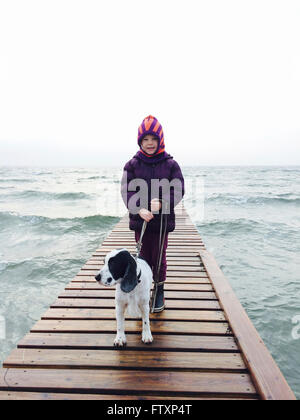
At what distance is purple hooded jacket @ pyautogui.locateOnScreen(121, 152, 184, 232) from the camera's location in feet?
8.26

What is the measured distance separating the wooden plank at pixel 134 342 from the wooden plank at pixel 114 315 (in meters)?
0.30

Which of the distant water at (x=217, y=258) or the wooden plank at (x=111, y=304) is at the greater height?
the wooden plank at (x=111, y=304)

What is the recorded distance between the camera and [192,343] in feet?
7.98

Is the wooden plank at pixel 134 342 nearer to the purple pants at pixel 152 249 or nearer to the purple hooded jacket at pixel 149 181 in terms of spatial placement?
the purple pants at pixel 152 249

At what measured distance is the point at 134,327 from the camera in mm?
2637

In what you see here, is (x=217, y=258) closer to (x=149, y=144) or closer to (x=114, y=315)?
(x=114, y=315)

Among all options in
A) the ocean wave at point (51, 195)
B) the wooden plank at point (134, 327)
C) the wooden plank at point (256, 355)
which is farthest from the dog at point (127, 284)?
the ocean wave at point (51, 195)

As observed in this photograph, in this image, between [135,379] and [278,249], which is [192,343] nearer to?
[135,379]

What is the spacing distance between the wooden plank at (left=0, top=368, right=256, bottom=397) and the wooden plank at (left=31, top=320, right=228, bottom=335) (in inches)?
20.8

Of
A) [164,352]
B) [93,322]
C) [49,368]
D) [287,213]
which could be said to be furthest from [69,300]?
[287,213]

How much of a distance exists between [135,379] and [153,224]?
1370 mm

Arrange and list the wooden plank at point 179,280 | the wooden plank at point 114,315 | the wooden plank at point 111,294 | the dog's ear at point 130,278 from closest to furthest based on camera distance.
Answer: the dog's ear at point 130,278, the wooden plank at point 114,315, the wooden plank at point 111,294, the wooden plank at point 179,280

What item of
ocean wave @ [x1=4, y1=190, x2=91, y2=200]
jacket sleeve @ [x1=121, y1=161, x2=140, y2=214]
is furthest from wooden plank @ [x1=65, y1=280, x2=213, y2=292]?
ocean wave @ [x1=4, y1=190, x2=91, y2=200]

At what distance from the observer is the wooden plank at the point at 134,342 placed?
7.70 feet
